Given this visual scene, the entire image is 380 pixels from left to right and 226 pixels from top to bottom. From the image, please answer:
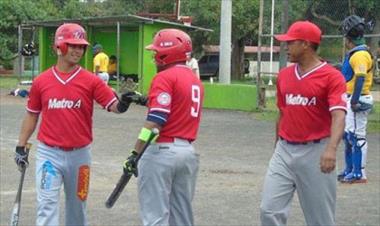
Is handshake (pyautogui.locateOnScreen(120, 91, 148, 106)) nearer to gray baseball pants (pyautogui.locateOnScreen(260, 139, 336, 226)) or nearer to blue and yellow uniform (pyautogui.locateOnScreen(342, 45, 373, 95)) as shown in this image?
gray baseball pants (pyautogui.locateOnScreen(260, 139, 336, 226))

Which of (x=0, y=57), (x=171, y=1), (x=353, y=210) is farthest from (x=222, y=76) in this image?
(x=171, y=1)

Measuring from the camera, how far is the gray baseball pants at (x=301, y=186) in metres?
6.06

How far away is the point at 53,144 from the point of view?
6434mm

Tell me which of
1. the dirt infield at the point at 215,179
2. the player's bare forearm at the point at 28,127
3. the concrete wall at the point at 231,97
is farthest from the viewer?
the concrete wall at the point at 231,97

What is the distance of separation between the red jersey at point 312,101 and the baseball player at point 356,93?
12.1ft

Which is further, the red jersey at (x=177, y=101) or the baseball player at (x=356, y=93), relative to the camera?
the baseball player at (x=356, y=93)

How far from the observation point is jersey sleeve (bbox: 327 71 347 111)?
590 cm

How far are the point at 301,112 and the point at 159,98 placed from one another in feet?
3.86

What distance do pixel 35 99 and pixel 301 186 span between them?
240cm

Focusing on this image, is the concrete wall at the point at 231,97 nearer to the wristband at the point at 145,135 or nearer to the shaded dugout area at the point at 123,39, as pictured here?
the shaded dugout area at the point at 123,39

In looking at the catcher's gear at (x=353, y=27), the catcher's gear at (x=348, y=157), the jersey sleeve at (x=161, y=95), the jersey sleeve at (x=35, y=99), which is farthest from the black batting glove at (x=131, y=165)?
the catcher's gear at (x=348, y=157)

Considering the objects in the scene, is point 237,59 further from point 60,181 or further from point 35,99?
point 60,181

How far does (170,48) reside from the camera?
6.12 metres

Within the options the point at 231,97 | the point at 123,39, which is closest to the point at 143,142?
the point at 231,97
